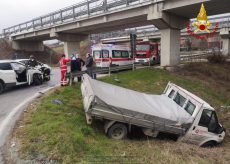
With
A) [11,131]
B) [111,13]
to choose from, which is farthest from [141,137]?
[111,13]

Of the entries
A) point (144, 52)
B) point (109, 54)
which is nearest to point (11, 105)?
point (109, 54)

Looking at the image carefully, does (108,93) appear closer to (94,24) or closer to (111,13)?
(111,13)

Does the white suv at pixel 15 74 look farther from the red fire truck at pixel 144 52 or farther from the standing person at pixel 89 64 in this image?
the red fire truck at pixel 144 52

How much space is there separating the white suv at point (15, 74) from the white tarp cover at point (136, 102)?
20.0 feet

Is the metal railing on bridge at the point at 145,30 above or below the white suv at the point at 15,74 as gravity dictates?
above

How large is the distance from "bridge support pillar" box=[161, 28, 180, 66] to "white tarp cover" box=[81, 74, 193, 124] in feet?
42.9

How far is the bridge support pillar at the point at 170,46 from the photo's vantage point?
2219 cm

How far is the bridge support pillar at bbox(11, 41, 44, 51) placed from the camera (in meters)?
48.2

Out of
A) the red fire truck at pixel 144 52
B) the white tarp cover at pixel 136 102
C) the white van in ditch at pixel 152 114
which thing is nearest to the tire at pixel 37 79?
the white tarp cover at pixel 136 102

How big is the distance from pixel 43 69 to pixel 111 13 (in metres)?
10.1

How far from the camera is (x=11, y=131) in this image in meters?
7.09

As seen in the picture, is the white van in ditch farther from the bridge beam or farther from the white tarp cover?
the bridge beam

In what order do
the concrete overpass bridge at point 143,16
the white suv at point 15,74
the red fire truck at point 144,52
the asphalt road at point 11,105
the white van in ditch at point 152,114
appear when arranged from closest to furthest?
the asphalt road at point 11,105, the white van in ditch at point 152,114, the white suv at point 15,74, the concrete overpass bridge at point 143,16, the red fire truck at point 144,52

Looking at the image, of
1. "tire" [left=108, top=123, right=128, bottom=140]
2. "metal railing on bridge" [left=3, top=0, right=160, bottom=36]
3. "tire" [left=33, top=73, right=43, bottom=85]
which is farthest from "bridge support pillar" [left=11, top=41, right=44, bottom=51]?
"tire" [left=108, top=123, right=128, bottom=140]
